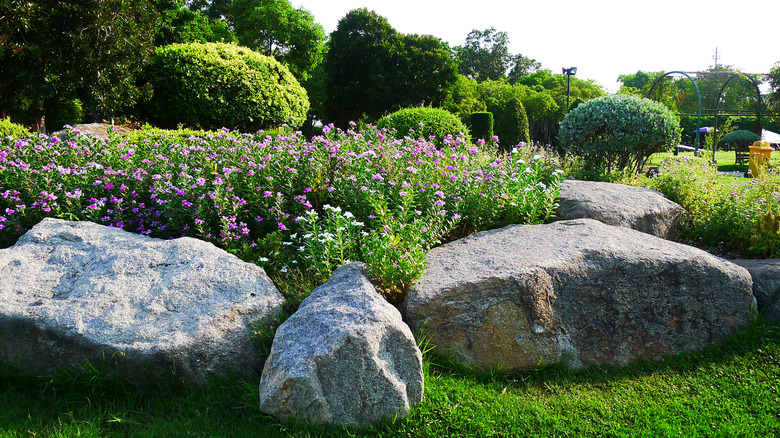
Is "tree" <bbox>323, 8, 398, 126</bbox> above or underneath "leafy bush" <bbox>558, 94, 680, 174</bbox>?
above

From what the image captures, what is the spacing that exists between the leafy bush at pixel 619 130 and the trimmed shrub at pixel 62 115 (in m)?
14.4

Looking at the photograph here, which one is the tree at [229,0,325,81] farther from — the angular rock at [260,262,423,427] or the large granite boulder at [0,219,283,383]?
the angular rock at [260,262,423,427]

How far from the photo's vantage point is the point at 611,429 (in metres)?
3.11

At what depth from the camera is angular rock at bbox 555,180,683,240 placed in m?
5.56

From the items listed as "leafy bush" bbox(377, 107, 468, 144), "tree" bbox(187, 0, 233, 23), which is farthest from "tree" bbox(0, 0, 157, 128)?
"tree" bbox(187, 0, 233, 23)

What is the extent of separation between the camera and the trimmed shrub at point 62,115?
49.4 feet

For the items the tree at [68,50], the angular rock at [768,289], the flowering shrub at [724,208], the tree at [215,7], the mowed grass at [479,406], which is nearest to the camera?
the mowed grass at [479,406]

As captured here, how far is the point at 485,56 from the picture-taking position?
64.1 m

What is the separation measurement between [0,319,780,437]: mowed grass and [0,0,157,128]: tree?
10.6m

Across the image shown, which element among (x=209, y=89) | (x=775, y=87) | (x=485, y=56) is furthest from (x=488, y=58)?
(x=209, y=89)

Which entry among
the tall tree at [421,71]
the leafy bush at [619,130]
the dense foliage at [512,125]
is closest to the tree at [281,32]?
the tall tree at [421,71]

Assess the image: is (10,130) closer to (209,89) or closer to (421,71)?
(209,89)

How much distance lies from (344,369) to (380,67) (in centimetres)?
2667

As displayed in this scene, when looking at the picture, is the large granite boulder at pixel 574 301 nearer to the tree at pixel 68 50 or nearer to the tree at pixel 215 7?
the tree at pixel 68 50
